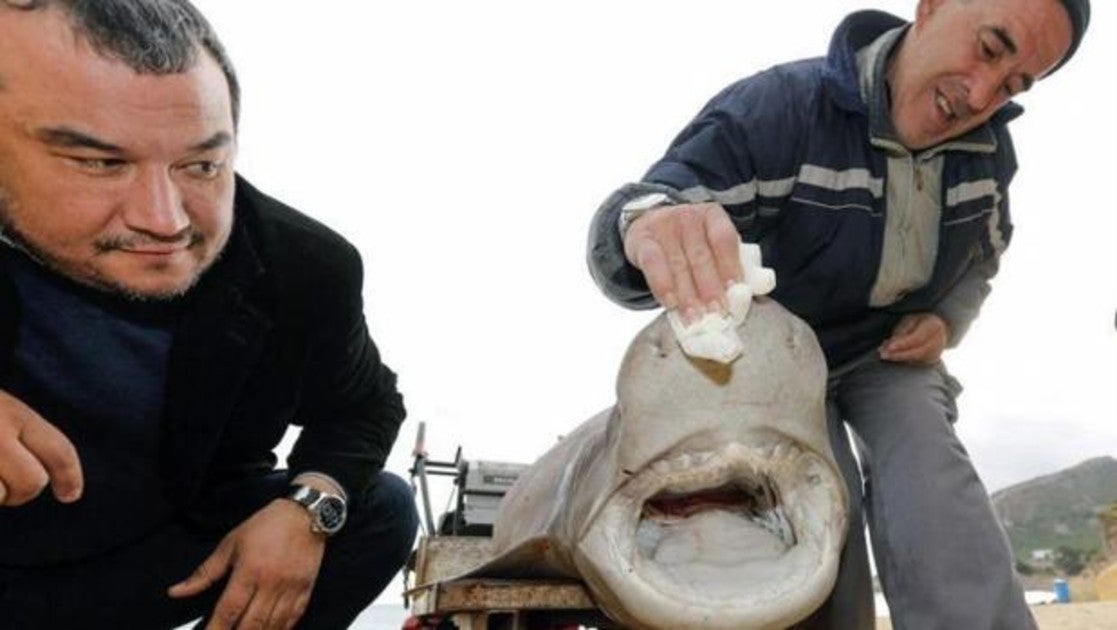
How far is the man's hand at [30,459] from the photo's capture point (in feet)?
5.84

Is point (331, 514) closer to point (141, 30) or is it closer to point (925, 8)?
point (141, 30)

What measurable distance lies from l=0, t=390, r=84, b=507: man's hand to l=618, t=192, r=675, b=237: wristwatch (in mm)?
1099

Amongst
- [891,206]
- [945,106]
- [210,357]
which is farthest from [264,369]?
[945,106]

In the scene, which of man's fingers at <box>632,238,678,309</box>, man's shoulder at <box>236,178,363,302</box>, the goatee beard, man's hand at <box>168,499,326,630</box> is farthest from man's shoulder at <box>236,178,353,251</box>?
man's fingers at <box>632,238,678,309</box>

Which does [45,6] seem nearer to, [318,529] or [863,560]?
[318,529]

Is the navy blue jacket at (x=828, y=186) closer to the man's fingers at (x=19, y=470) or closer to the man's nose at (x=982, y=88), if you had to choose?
the man's nose at (x=982, y=88)

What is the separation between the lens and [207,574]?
2.38m

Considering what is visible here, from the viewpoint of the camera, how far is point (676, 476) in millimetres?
1767

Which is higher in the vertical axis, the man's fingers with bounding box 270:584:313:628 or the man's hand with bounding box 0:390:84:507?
the man's hand with bounding box 0:390:84:507

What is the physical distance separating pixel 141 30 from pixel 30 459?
31.7 inches

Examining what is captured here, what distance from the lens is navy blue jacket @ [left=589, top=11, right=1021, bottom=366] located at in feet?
8.41

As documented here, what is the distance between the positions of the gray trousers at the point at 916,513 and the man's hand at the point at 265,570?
1.23 m

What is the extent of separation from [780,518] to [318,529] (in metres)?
1.10

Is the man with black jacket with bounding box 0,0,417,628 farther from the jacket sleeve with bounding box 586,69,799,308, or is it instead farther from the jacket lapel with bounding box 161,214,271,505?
the jacket sleeve with bounding box 586,69,799,308
